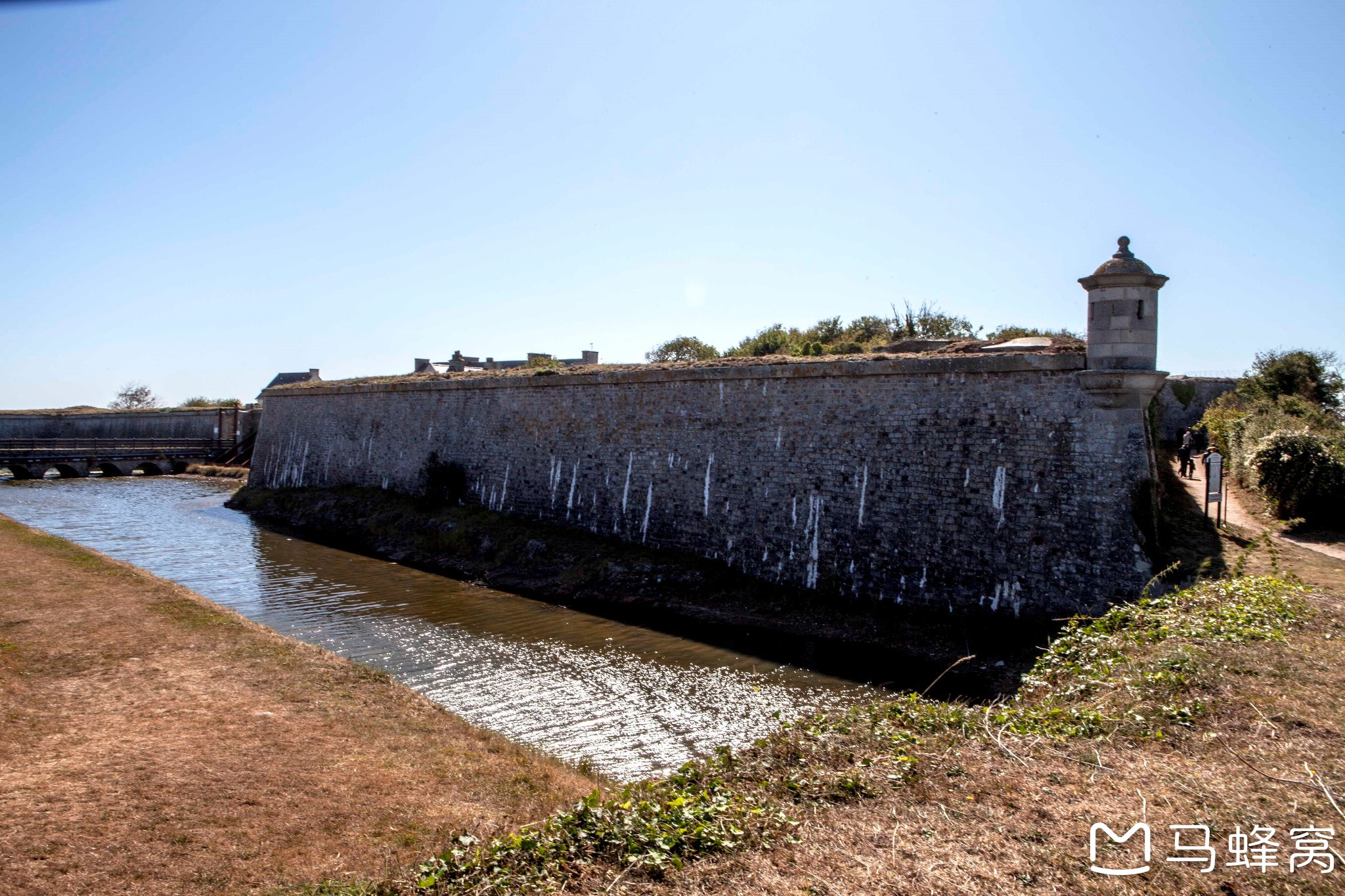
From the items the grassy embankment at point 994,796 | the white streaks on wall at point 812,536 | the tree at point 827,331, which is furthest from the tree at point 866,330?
the grassy embankment at point 994,796

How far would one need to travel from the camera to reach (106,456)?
38656 millimetres

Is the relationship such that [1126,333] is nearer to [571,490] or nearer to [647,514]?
[647,514]

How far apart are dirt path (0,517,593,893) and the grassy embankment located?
79cm

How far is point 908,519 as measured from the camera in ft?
40.8

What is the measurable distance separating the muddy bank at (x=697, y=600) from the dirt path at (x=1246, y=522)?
415cm

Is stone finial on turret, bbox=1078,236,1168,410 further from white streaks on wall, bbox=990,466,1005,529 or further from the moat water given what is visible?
the moat water

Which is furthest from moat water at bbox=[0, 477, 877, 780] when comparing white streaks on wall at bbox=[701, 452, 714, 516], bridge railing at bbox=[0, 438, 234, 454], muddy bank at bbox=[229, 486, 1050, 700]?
bridge railing at bbox=[0, 438, 234, 454]

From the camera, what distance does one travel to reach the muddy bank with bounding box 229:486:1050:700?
10.7m

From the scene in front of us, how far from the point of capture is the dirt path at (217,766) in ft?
15.3

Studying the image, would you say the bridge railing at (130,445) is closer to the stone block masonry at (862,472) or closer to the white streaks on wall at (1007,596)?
the stone block masonry at (862,472)

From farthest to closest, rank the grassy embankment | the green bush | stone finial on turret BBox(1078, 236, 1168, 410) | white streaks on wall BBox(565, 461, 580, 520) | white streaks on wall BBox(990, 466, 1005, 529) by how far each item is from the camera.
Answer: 1. white streaks on wall BBox(565, 461, 580, 520)
2. the green bush
3. white streaks on wall BBox(990, 466, 1005, 529)
4. stone finial on turret BBox(1078, 236, 1168, 410)
5. the grassy embankment

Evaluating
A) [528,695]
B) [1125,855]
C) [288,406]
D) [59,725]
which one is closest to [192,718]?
[59,725]

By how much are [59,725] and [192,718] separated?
0.94m

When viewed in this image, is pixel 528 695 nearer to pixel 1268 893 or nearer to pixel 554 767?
pixel 554 767
